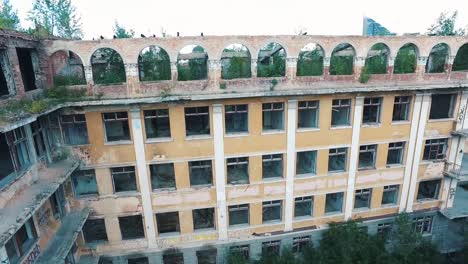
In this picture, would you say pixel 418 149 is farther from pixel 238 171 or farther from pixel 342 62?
pixel 238 171

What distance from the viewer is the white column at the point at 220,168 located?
13720 mm

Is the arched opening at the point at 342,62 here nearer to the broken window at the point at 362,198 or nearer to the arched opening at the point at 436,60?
the arched opening at the point at 436,60

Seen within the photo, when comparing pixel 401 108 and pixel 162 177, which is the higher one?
pixel 401 108

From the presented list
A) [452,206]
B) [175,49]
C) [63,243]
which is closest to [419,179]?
[452,206]

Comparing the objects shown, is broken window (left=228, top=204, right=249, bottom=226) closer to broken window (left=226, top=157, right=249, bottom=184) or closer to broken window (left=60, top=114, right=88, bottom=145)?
broken window (left=226, top=157, right=249, bottom=184)

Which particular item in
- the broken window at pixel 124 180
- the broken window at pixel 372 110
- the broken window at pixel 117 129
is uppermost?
the broken window at pixel 372 110

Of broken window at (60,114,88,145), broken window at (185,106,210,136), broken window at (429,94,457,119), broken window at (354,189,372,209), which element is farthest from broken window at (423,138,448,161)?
broken window at (60,114,88,145)

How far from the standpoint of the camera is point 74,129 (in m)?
13.7

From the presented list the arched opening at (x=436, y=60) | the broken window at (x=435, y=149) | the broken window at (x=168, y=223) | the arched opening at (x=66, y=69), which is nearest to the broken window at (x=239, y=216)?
the broken window at (x=168, y=223)

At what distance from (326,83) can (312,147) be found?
132 inches

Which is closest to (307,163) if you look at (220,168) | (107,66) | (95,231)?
(220,168)

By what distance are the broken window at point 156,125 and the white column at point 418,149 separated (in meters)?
13.5

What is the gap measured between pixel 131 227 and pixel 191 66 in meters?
9.49

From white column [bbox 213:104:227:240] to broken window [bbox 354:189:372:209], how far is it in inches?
305
